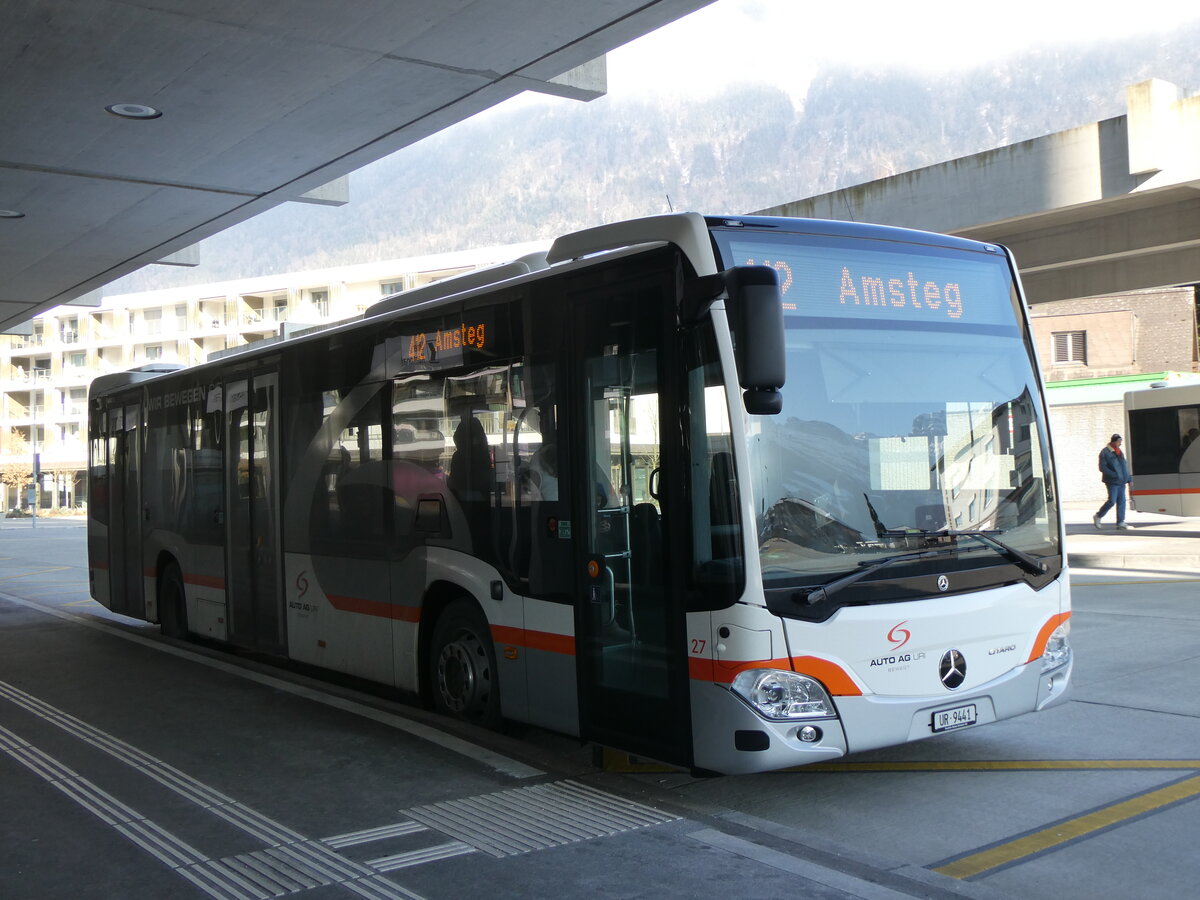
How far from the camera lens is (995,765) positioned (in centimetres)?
670

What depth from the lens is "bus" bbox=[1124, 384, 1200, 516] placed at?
2488 centimetres

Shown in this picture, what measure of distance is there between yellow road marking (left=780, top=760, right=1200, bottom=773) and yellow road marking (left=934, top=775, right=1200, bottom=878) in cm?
30

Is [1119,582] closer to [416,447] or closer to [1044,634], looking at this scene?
[1044,634]

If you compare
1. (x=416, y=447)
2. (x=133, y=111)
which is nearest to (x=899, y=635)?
(x=416, y=447)

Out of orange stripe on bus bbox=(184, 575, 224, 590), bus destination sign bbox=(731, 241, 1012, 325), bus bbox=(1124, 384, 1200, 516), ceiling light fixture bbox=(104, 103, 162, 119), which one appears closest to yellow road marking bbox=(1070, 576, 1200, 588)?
bus destination sign bbox=(731, 241, 1012, 325)

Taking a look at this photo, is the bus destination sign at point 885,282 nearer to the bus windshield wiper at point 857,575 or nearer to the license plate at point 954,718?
the bus windshield wiper at point 857,575

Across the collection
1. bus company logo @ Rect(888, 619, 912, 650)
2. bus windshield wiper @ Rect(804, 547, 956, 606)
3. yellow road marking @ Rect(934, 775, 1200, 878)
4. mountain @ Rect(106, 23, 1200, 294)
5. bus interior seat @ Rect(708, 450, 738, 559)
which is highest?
mountain @ Rect(106, 23, 1200, 294)

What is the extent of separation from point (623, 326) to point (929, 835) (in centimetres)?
300

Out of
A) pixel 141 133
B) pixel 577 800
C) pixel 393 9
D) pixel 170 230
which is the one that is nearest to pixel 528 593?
pixel 577 800

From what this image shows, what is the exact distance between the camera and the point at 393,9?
8555 millimetres

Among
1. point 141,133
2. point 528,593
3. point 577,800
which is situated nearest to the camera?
point 577,800

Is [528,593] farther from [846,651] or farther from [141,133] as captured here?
[141,133]

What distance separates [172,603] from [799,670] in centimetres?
925

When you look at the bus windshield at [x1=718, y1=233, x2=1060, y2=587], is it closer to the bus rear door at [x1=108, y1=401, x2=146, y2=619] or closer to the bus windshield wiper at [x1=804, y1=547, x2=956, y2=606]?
the bus windshield wiper at [x1=804, y1=547, x2=956, y2=606]
